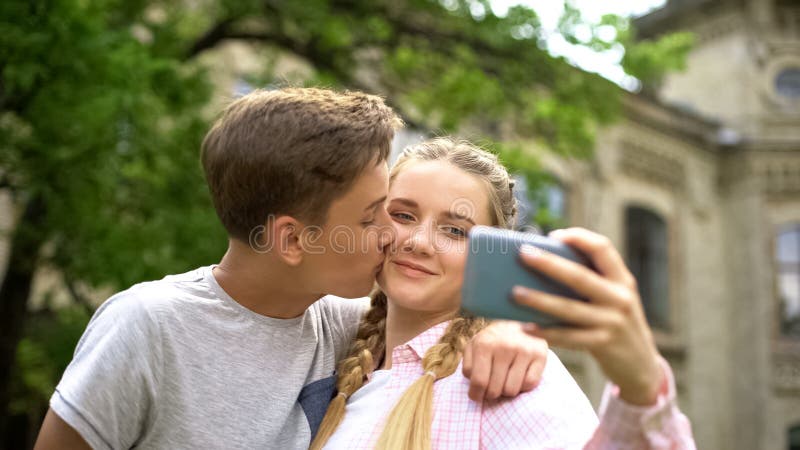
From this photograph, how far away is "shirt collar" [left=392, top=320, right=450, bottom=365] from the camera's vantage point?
6.63 ft

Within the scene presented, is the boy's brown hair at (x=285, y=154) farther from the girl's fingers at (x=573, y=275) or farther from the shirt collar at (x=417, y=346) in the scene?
the girl's fingers at (x=573, y=275)

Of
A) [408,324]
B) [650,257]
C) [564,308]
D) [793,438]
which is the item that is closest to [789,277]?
[650,257]

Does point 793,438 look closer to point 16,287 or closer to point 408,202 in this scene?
point 16,287

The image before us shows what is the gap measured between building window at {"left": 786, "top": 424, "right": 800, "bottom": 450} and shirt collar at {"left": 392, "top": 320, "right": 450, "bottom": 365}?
1602cm

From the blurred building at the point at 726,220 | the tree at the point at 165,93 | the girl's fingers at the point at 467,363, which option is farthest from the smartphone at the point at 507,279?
the blurred building at the point at 726,220

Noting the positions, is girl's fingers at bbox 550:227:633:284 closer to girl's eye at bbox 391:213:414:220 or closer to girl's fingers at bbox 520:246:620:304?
girl's fingers at bbox 520:246:620:304

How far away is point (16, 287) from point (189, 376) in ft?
17.2

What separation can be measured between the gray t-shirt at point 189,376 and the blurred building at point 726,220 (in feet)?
44.2

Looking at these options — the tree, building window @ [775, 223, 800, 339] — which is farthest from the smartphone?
building window @ [775, 223, 800, 339]

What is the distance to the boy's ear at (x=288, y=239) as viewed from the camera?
6.63ft

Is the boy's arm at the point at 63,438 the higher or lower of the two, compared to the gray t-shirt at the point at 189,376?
lower

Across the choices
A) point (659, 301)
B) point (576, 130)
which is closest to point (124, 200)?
point (576, 130)

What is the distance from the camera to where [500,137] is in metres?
12.3

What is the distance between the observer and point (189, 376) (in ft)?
6.01
